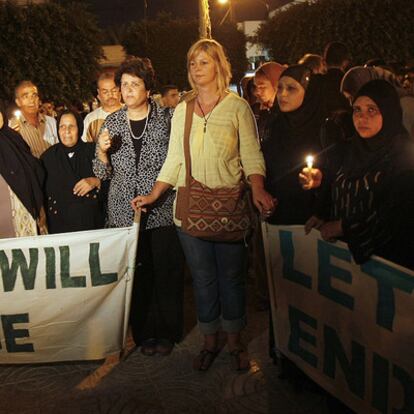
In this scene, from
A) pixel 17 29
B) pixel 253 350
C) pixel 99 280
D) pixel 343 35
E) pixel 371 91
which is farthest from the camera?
pixel 343 35

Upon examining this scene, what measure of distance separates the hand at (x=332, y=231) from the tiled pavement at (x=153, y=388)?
1.07 metres

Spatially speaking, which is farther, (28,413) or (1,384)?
(1,384)

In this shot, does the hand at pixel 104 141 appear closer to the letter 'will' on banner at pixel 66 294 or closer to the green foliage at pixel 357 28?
the letter 'will' on banner at pixel 66 294

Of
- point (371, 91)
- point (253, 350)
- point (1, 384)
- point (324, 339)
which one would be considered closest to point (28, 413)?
point (1, 384)

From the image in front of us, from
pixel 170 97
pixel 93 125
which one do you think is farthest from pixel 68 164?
pixel 170 97

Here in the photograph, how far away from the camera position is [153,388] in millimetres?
3422

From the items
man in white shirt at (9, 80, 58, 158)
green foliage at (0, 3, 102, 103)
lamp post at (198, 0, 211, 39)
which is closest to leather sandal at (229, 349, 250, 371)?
man in white shirt at (9, 80, 58, 158)

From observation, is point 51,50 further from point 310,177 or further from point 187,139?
point 310,177

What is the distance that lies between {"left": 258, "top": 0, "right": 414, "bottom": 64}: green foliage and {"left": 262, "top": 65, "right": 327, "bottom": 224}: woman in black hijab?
1578cm

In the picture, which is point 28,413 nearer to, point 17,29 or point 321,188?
point 321,188

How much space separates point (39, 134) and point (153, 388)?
2936mm

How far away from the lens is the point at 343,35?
1848 centimetres

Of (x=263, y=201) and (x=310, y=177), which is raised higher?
(x=310, y=177)

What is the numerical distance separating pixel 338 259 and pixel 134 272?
1461mm
